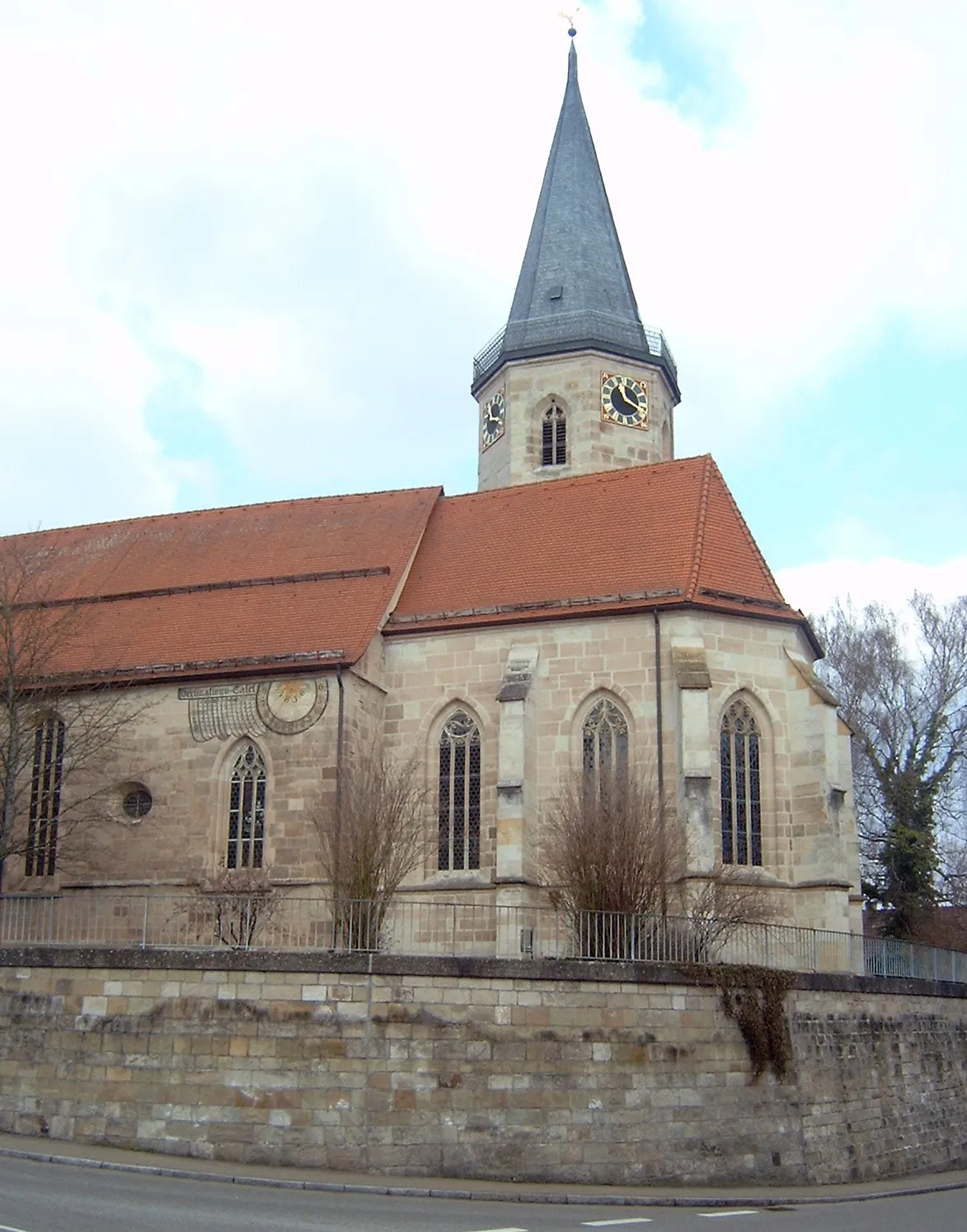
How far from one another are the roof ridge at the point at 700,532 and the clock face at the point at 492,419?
336 inches

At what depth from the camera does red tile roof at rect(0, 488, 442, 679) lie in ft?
88.0

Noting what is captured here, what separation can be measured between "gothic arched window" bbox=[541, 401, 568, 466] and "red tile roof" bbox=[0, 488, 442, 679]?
526 centimetres

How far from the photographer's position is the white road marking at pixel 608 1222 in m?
13.2

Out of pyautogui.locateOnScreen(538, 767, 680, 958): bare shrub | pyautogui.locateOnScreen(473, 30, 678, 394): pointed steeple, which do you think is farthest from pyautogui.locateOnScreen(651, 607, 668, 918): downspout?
pyautogui.locateOnScreen(473, 30, 678, 394): pointed steeple

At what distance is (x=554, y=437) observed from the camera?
1387 inches

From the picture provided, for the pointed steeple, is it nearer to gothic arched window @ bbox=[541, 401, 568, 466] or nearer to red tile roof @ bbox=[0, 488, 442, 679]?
gothic arched window @ bbox=[541, 401, 568, 466]

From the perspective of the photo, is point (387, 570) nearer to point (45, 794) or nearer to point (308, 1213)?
point (45, 794)

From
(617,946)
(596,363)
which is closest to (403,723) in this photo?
(617,946)

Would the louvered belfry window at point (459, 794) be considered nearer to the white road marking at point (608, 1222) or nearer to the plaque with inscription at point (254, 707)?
the plaque with inscription at point (254, 707)

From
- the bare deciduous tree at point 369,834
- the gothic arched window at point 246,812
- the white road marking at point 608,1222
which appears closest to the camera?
the white road marking at point 608,1222

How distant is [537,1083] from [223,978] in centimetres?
383

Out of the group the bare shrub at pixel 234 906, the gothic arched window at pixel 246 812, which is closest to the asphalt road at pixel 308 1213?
the bare shrub at pixel 234 906

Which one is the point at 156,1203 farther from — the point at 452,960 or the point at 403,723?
the point at 403,723

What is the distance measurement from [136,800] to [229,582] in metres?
4.93
